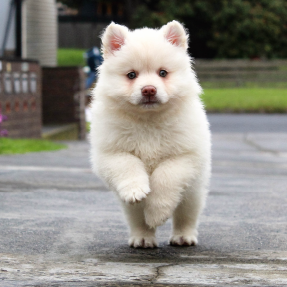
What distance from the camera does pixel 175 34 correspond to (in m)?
4.52

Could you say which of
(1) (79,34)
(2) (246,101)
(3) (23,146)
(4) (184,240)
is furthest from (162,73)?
(1) (79,34)

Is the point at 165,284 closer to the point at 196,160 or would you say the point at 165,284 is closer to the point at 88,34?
the point at 196,160

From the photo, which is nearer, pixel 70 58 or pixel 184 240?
pixel 184 240

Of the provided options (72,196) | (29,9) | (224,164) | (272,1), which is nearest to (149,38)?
(72,196)

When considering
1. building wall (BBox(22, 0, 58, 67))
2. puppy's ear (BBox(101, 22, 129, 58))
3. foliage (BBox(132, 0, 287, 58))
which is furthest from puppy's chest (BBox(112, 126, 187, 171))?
foliage (BBox(132, 0, 287, 58))

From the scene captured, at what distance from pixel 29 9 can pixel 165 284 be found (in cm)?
1814

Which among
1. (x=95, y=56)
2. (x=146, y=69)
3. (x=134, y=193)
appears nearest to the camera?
(x=134, y=193)

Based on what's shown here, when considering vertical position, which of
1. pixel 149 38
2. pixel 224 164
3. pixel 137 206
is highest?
pixel 149 38

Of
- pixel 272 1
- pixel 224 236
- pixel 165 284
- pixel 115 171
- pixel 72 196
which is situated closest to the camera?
pixel 165 284

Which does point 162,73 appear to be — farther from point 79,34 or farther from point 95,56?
point 79,34

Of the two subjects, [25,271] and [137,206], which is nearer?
[25,271]

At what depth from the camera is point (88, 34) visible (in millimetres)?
46875

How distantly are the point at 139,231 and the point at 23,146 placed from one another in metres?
7.06

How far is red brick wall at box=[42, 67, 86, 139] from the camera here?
15406 millimetres
